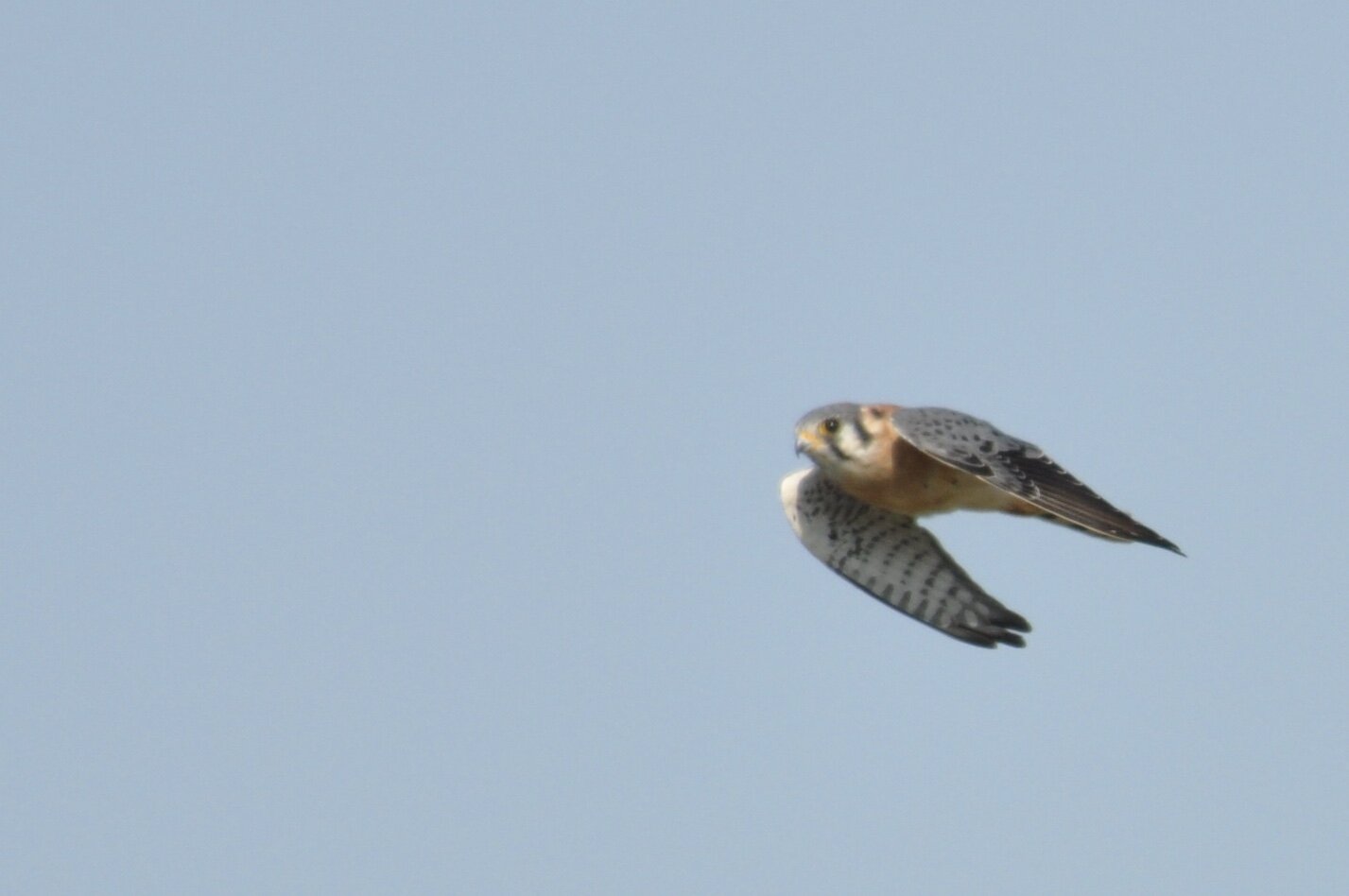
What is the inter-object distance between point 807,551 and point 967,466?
185 centimetres

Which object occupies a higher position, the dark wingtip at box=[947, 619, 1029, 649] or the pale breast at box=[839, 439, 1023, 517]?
the pale breast at box=[839, 439, 1023, 517]

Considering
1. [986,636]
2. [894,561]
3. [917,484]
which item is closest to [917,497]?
[917,484]

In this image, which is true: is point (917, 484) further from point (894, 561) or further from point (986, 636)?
point (986, 636)

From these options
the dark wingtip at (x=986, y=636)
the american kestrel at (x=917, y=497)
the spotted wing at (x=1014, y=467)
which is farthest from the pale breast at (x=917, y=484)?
the dark wingtip at (x=986, y=636)

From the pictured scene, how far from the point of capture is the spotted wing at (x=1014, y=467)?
1145 cm

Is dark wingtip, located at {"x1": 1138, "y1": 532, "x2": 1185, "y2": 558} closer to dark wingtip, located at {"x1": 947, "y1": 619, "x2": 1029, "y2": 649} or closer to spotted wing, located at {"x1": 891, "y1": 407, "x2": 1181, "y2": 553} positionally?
spotted wing, located at {"x1": 891, "y1": 407, "x2": 1181, "y2": 553}

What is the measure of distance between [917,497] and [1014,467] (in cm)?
104

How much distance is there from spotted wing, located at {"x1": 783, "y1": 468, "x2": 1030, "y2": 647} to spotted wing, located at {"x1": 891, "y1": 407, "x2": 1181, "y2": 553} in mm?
1077

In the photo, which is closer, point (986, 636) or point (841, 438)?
point (841, 438)

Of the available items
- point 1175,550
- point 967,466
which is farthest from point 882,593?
point 1175,550

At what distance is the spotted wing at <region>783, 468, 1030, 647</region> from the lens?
42.1 ft

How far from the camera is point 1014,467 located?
38.9ft

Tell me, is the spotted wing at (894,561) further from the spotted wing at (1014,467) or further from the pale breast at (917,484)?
the spotted wing at (1014,467)

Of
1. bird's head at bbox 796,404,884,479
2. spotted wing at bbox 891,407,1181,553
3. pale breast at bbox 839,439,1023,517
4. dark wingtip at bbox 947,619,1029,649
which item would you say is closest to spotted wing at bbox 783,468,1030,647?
dark wingtip at bbox 947,619,1029,649
